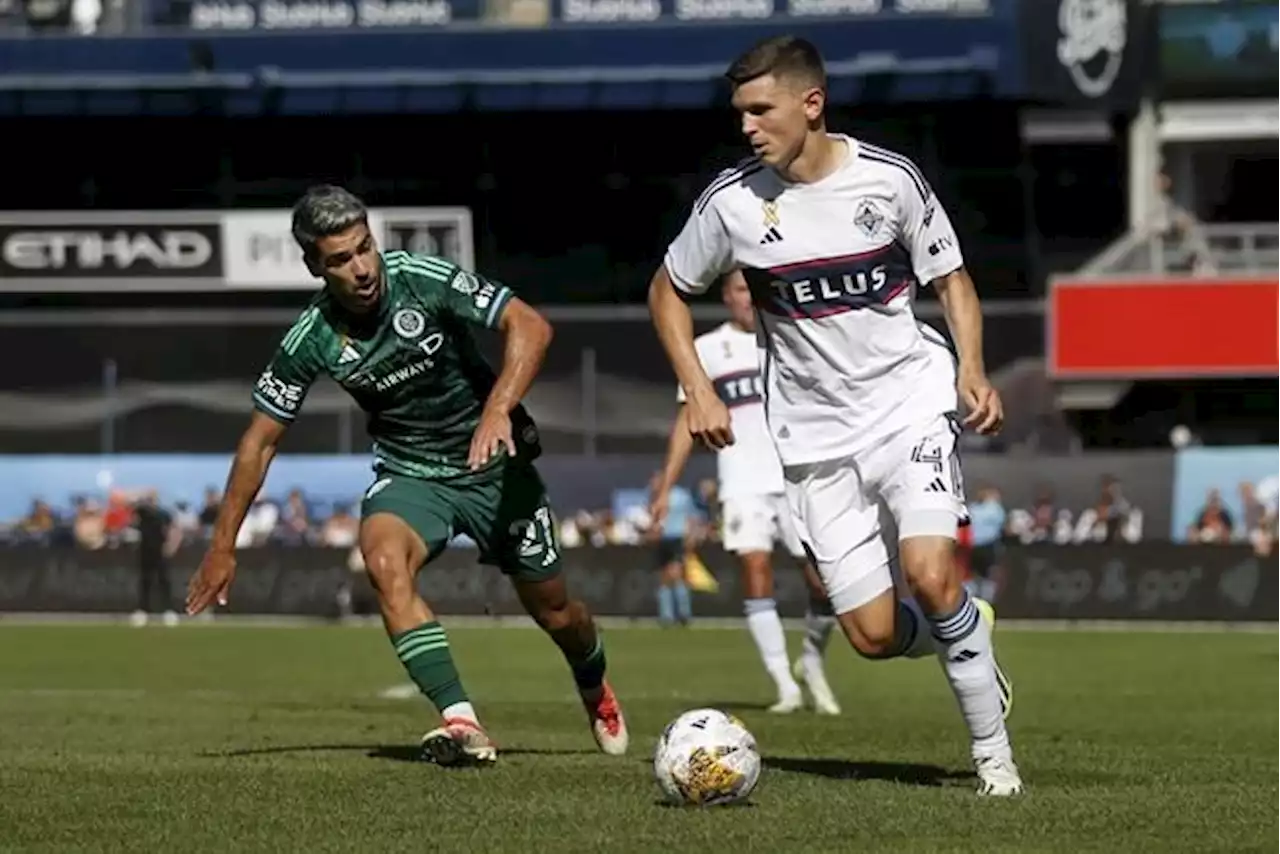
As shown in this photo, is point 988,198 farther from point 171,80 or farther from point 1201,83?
point 171,80

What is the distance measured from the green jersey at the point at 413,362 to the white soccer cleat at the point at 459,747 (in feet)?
3.51

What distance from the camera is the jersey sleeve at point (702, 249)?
10008 mm

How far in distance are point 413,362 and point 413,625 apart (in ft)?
3.46

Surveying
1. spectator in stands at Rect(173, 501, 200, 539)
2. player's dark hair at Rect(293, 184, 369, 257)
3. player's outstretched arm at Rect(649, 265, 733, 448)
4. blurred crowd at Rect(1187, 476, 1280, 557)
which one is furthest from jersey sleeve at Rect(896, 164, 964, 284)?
spectator in stands at Rect(173, 501, 200, 539)

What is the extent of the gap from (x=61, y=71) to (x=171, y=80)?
2.05 m

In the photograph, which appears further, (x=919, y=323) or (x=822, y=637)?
(x=822, y=637)

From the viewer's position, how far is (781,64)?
9.75m

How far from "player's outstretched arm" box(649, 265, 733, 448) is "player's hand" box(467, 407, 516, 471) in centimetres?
79

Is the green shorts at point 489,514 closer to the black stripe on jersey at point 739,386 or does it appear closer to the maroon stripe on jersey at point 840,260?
the maroon stripe on jersey at point 840,260

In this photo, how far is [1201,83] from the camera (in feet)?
149

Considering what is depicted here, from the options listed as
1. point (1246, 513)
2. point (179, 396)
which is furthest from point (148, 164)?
point (1246, 513)

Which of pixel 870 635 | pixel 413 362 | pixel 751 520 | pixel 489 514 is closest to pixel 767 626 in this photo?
pixel 751 520

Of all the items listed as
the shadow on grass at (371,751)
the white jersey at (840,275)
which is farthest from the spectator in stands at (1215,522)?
the white jersey at (840,275)

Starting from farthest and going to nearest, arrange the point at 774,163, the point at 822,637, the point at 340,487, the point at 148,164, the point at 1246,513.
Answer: the point at 148,164
the point at 340,487
the point at 1246,513
the point at 822,637
the point at 774,163
